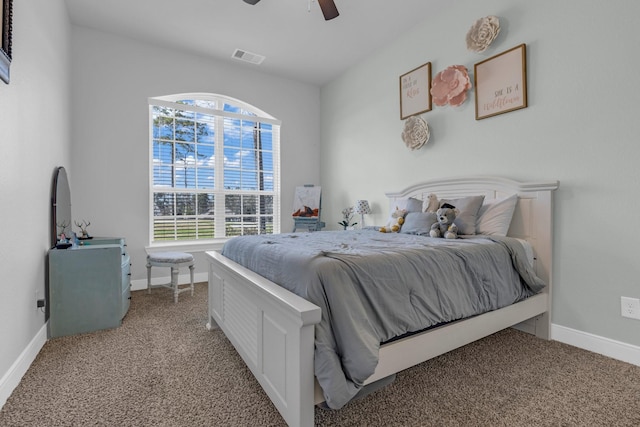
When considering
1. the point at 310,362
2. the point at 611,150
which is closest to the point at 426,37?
the point at 611,150

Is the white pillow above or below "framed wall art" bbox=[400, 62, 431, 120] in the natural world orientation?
below

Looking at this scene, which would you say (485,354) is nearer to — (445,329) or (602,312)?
(445,329)

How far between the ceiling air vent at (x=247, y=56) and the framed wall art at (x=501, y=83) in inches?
104

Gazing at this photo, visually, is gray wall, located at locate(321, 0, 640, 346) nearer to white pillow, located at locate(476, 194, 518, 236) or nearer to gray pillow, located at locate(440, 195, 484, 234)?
white pillow, located at locate(476, 194, 518, 236)

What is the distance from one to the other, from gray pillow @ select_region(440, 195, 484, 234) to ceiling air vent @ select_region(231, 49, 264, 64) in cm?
311

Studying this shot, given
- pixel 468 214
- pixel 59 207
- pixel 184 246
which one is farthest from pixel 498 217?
pixel 59 207

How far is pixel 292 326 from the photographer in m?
1.25

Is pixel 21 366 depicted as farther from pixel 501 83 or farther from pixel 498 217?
pixel 501 83

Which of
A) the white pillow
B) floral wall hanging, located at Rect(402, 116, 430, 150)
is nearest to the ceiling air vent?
floral wall hanging, located at Rect(402, 116, 430, 150)

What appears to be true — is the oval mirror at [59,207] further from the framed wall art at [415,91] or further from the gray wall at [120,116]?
the framed wall art at [415,91]

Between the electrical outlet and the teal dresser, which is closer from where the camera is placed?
the electrical outlet

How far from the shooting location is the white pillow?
7.76 feet

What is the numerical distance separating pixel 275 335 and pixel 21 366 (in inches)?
62.3

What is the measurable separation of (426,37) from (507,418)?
336 centimetres
